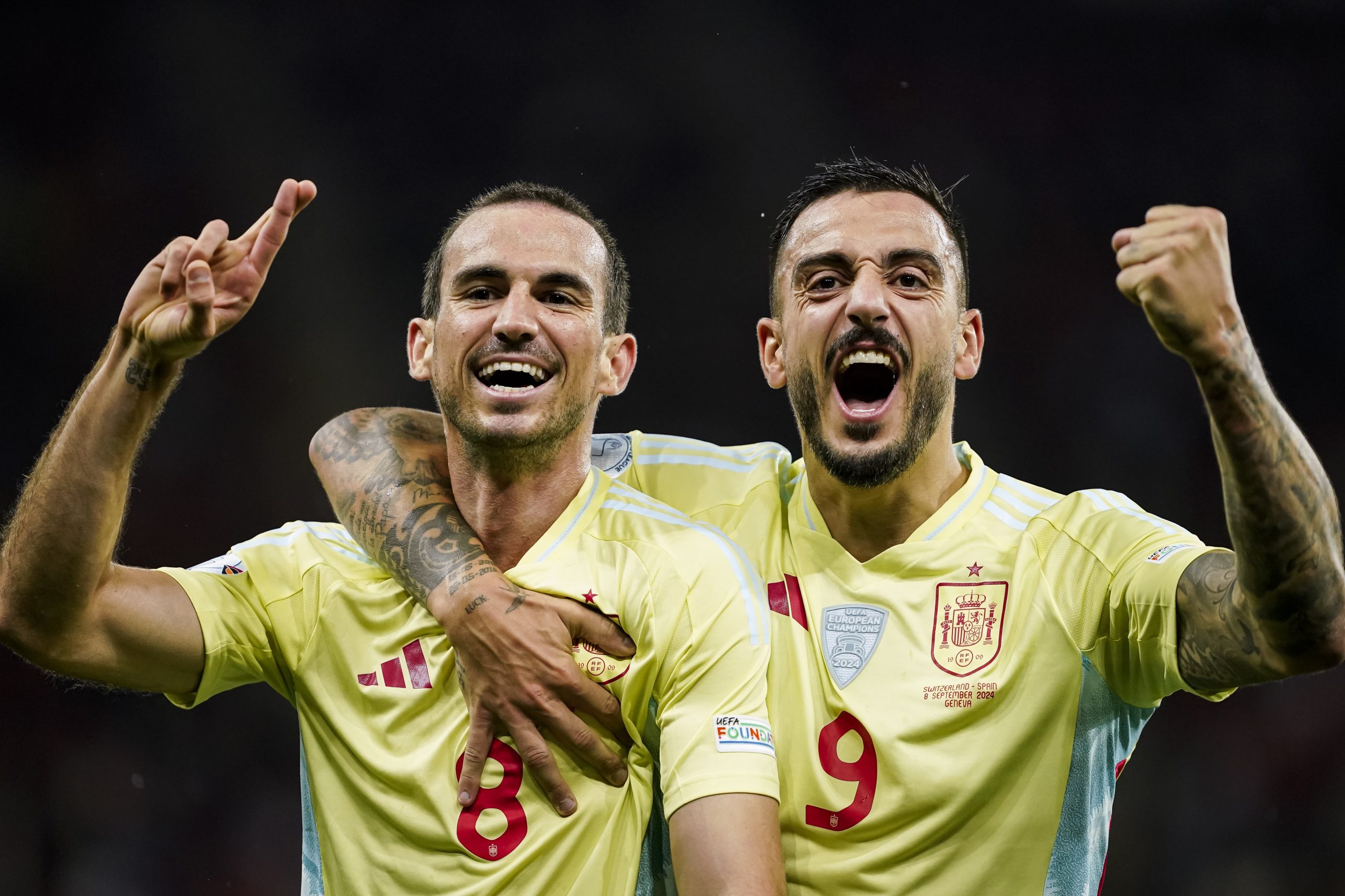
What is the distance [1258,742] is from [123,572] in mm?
4863

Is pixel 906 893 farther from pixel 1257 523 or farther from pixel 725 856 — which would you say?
pixel 1257 523

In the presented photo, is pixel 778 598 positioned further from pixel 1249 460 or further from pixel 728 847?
pixel 1249 460

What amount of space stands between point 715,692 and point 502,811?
470mm

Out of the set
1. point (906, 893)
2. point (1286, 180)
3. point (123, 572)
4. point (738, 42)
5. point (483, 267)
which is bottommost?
point (906, 893)

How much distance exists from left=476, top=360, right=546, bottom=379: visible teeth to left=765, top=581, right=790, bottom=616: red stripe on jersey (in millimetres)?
665

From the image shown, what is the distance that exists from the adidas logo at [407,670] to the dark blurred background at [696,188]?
9.80 feet

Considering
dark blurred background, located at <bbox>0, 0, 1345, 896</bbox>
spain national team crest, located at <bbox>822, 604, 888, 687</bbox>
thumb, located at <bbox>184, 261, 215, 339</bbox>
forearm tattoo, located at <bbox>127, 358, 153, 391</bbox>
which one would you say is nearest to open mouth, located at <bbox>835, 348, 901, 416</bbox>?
spain national team crest, located at <bbox>822, 604, 888, 687</bbox>

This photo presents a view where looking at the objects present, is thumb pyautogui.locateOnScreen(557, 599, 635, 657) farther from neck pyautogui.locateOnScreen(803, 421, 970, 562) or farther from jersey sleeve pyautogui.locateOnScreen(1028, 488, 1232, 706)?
jersey sleeve pyautogui.locateOnScreen(1028, 488, 1232, 706)

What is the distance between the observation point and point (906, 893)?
236 cm

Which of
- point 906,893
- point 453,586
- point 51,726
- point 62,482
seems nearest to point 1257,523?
point 906,893

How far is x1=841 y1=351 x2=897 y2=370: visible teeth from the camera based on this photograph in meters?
2.74

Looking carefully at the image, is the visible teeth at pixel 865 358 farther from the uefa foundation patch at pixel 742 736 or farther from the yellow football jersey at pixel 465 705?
the uefa foundation patch at pixel 742 736

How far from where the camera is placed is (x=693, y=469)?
2998 millimetres

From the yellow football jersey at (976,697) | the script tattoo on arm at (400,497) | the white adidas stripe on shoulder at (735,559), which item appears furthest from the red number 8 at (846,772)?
the script tattoo on arm at (400,497)
